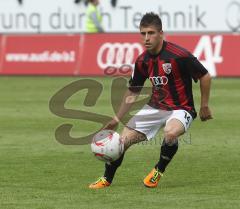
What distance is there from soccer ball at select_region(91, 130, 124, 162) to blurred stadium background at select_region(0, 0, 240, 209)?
384 mm

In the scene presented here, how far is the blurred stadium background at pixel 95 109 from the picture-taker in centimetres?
971

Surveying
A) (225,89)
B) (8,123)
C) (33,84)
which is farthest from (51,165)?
(33,84)

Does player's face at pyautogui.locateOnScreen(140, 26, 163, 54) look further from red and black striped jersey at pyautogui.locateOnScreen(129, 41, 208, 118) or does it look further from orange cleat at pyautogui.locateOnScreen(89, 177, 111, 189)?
orange cleat at pyautogui.locateOnScreen(89, 177, 111, 189)

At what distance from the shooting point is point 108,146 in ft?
32.9

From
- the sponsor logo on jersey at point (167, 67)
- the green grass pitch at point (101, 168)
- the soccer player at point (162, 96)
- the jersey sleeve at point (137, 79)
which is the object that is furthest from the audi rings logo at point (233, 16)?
the sponsor logo on jersey at point (167, 67)

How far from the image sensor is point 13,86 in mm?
24219

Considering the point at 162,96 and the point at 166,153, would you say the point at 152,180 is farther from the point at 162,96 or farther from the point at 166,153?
the point at 162,96

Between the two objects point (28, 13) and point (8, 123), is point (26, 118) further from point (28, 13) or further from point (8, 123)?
point (28, 13)

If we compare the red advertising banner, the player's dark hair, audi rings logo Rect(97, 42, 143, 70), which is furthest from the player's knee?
audi rings logo Rect(97, 42, 143, 70)

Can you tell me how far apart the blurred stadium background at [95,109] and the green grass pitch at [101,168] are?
1 cm

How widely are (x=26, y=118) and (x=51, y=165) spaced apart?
18.8ft

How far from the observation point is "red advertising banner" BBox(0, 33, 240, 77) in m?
25.6

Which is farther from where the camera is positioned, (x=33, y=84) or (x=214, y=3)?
(x=214, y=3)

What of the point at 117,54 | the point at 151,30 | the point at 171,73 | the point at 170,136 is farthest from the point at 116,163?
the point at 117,54
